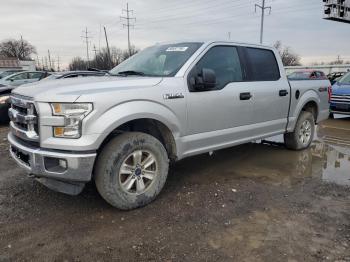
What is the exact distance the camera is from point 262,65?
561 cm

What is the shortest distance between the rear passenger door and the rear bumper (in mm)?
2721

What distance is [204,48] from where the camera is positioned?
15.2 ft

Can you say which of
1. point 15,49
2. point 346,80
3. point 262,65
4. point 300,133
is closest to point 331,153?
point 300,133

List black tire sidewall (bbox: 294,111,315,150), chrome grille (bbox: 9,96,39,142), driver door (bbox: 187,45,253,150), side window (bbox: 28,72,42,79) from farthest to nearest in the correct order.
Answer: side window (bbox: 28,72,42,79) → black tire sidewall (bbox: 294,111,315,150) → driver door (bbox: 187,45,253,150) → chrome grille (bbox: 9,96,39,142)

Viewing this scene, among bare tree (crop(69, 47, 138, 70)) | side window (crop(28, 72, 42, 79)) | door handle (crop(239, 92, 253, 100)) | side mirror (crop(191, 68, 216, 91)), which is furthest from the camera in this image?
bare tree (crop(69, 47, 138, 70))

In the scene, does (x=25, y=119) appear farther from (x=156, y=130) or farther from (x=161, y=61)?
(x=161, y=61)

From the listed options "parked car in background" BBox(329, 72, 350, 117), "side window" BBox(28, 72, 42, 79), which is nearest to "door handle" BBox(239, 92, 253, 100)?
"parked car in background" BBox(329, 72, 350, 117)

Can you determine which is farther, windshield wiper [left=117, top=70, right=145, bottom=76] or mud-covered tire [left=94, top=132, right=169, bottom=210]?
windshield wiper [left=117, top=70, right=145, bottom=76]

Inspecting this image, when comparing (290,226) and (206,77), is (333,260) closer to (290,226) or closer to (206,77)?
(290,226)

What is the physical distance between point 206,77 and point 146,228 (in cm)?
184

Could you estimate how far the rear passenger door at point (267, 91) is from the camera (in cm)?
529

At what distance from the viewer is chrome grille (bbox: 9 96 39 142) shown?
3.52 metres

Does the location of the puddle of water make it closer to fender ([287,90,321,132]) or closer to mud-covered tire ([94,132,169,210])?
fender ([287,90,321,132])

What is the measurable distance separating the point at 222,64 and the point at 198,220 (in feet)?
7.32
